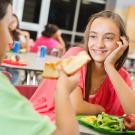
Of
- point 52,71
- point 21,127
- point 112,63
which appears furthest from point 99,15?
point 21,127

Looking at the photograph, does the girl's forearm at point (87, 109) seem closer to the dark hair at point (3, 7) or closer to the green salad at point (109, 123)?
the green salad at point (109, 123)

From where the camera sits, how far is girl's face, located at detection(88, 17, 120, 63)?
2105mm

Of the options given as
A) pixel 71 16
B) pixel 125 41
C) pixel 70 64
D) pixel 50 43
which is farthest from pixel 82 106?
pixel 71 16

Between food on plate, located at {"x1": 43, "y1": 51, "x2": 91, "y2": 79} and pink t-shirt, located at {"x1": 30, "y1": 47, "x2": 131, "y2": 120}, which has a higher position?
food on plate, located at {"x1": 43, "y1": 51, "x2": 91, "y2": 79}

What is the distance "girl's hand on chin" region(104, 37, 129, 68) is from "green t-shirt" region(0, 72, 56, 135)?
124 centimetres

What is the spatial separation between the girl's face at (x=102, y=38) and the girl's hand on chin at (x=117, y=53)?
0.03m

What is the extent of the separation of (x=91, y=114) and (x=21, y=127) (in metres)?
1.11

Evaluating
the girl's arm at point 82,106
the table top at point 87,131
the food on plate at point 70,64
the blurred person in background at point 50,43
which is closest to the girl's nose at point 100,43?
the girl's arm at point 82,106

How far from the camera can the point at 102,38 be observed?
83.0 inches

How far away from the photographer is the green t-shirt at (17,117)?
854 mm

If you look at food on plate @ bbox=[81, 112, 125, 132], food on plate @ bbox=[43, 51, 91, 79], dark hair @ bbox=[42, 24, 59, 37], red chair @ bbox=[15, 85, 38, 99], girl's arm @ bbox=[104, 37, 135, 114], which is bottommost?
dark hair @ bbox=[42, 24, 59, 37]

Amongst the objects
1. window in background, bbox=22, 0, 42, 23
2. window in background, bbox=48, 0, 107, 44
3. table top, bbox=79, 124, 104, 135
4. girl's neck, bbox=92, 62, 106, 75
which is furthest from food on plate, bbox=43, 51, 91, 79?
window in background, bbox=48, 0, 107, 44

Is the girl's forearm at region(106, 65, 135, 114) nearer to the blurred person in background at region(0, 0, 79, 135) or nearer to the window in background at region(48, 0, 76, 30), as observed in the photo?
the blurred person in background at region(0, 0, 79, 135)

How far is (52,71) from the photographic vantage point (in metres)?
1.28
